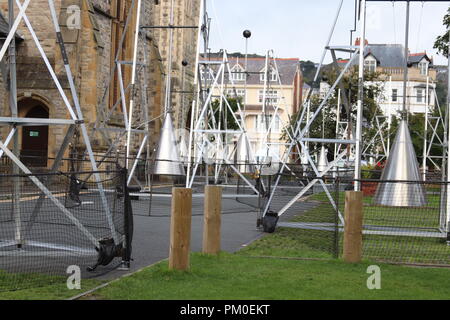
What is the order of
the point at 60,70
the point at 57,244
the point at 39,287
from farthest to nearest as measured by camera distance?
the point at 60,70 < the point at 57,244 < the point at 39,287

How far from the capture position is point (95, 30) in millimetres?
31609

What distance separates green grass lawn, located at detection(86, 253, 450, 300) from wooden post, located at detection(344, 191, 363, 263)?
172 mm

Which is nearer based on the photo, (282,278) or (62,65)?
(282,278)

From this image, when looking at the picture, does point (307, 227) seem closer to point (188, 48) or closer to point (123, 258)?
point (123, 258)

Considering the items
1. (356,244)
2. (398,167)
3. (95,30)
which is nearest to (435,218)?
(398,167)

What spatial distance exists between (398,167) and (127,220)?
744cm

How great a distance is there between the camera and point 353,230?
10.5m

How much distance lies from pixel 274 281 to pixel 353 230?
2.14 meters

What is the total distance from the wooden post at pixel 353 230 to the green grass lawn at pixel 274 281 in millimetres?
172

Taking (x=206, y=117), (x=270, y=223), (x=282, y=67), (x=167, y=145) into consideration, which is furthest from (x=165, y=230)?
(x=282, y=67)

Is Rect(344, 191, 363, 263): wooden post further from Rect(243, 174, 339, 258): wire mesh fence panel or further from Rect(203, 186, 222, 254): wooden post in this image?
Rect(203, 186, 222, 254): wooden post

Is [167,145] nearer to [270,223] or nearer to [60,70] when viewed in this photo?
[60,70]

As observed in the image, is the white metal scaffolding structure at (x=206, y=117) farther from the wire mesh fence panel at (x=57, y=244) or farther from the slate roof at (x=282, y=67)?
the slate roof at (x=282, y=67)

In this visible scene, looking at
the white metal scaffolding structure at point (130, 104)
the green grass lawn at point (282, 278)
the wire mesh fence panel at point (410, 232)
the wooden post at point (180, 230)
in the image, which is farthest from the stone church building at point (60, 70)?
the wooden post at point (180, 230)
